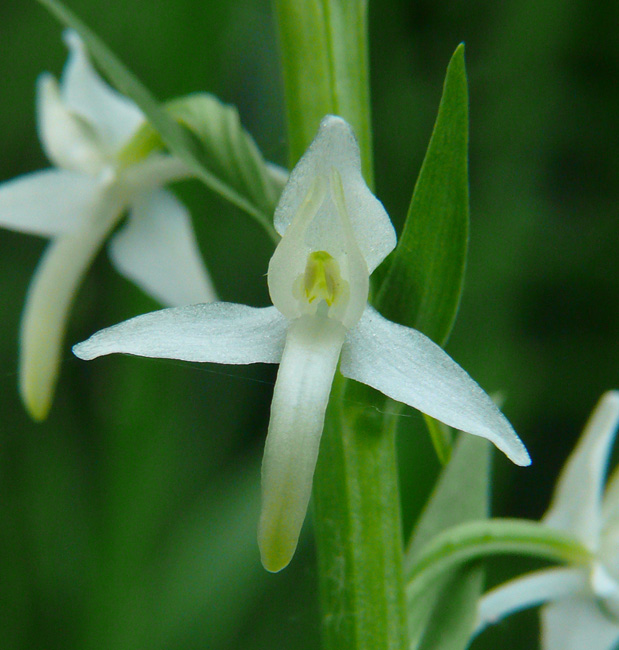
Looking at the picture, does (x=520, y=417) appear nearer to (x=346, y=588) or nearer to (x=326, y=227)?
(x=346, y=588)

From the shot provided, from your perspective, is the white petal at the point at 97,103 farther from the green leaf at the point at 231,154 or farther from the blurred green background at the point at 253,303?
the blurred green background at the point at 253,303

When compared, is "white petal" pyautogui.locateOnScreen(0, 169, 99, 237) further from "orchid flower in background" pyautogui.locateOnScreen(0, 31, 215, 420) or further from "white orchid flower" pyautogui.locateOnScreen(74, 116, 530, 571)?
"white orchid flower" pyautogui.locateOnScreen(74, 116, 530, 571)

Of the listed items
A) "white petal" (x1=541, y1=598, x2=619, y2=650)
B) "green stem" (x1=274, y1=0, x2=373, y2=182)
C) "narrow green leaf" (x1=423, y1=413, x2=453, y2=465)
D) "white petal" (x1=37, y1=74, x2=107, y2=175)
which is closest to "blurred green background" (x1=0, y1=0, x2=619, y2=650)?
"white petal" (x1=541, y1=598, x2=619, y2=650)

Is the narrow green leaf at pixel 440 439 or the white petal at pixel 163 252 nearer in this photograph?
the narrow green leaf at pixel 440 439

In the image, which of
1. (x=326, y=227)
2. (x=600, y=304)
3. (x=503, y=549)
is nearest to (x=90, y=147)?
(x=326, y=227)

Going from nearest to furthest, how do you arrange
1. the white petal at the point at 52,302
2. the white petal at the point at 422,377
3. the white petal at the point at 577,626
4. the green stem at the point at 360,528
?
the white petal at the point at 422,377, the green stem at the point at 360,528, the white petal at the point at 52,302, the white petal at the point at 577,626

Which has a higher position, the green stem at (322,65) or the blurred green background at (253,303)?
the blurred green background at (253,303)

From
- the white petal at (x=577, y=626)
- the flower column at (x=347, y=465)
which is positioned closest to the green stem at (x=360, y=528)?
the flower column at (x=347, y=465)

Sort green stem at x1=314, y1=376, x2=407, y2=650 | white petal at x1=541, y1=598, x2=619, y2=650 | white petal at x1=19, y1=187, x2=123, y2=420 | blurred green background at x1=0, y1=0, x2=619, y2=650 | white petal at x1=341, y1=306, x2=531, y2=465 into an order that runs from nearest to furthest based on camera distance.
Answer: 1. white petal at x1=341, y1=306, x2=531, y2=465
2. green stem at x1=314, y1=376, x2=407, y2=650
3. white petal at x1=19, y1=187, x2=123, y2=420
4. white petal at x1=541, y1=598, x2=619, y2=650
5. blurred green background at x1=0, y1=0, x2=619, y2=650
